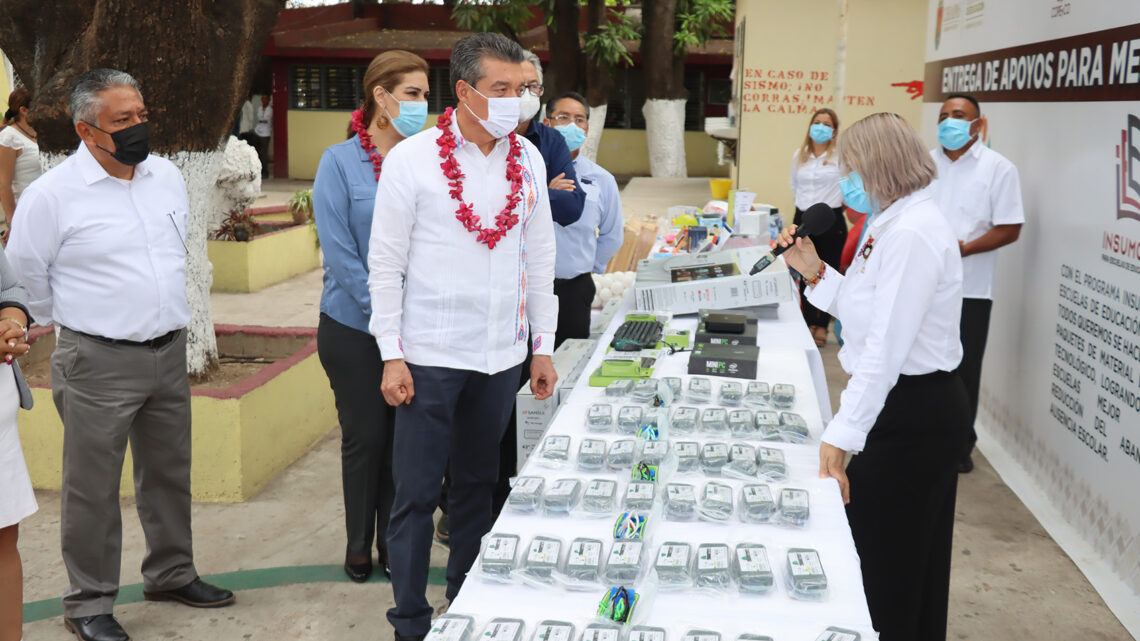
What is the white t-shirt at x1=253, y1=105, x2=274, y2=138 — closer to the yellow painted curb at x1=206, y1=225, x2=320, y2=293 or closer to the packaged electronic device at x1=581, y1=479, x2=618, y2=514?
the yellow painted curb at x1=206, y1=225, x2=320, y2=293

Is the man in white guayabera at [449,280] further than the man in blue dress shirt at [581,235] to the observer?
No

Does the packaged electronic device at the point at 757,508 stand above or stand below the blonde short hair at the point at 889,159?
below

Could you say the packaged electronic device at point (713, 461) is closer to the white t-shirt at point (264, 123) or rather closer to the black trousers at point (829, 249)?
the black trousers at point (829, 249)

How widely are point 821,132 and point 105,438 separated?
5.96m

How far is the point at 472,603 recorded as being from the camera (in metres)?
1.92

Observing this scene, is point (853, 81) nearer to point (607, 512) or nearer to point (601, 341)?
point (601, 341)

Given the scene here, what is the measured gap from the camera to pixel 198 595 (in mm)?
3525

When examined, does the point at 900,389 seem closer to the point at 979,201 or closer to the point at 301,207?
the point at 979,201

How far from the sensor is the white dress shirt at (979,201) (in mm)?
4762

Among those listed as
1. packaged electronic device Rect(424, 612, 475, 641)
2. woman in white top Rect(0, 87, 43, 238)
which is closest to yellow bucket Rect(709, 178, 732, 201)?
woman in white top Rect(0, 87, 43, 238)

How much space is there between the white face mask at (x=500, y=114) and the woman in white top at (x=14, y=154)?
17.0 ft

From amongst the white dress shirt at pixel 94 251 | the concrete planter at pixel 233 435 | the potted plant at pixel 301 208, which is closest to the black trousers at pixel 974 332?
the concrete planter at pixel 233 435

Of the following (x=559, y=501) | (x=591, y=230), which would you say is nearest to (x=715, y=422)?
(x=559, y=501)

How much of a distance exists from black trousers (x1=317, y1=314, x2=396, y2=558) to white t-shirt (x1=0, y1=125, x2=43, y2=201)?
4378 mm
